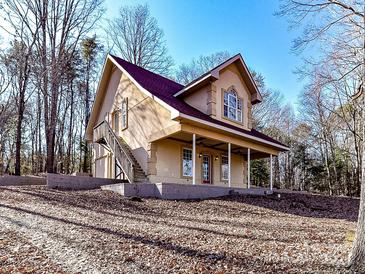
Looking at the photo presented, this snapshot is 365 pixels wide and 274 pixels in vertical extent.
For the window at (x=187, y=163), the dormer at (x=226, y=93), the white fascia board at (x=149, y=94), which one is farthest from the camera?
the window at (x=187, y=163)

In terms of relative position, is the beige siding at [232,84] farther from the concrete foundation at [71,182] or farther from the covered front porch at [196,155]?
the concrete foundation at [71,182]

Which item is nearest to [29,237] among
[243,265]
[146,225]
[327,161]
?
[146,225]

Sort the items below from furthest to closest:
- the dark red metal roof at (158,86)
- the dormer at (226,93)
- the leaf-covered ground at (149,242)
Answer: the dormer at (226,93)
the dark red metal roof at (158,86)
the leaf-covered ground at (149,242)

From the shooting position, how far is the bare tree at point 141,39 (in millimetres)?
28031

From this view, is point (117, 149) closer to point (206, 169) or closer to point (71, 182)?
point (71, 182)

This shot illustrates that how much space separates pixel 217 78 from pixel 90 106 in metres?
18.1

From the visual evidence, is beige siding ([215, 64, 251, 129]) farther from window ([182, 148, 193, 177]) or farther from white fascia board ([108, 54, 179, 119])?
white fascia board ([108, 54, 179, 119])

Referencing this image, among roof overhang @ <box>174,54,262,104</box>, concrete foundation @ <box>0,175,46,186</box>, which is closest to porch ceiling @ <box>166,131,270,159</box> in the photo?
roof overhang @ <box>174,54,262,104</box>

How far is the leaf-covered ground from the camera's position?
4195 mm

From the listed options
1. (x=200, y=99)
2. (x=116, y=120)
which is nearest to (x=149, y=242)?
(x=200, y=99)

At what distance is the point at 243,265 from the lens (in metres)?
4.25

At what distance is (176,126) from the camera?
12445 millimetres

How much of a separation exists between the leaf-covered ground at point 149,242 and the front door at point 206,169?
7074 mm

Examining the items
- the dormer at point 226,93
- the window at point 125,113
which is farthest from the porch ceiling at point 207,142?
the window at point 125,113
